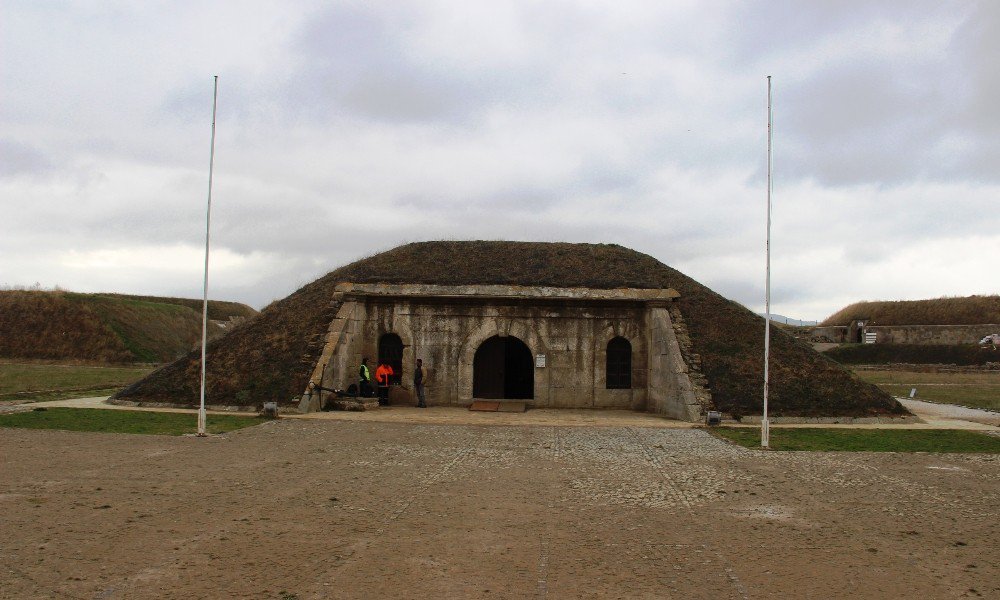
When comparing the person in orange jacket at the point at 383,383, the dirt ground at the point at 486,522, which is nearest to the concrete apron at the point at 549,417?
the person in orange jacket at the point at 383,383

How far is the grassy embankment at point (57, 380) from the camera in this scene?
2216 cm

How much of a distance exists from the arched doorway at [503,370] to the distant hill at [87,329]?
68.9 ft

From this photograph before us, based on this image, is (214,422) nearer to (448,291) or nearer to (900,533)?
(448,291)

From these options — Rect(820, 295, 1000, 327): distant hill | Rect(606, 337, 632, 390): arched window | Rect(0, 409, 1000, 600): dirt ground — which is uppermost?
Rect(820, 295, 1000, 327): distant hill

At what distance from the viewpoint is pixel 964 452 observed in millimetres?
13438

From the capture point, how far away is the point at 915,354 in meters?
47.0

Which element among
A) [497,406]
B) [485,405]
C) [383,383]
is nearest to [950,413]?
[497,406]

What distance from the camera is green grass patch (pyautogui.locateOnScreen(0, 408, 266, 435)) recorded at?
15.1 metres

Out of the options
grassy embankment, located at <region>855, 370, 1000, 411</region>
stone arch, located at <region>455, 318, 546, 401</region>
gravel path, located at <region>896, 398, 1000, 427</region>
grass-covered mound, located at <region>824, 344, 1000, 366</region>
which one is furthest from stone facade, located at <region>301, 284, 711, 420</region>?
grass-covered mound, located at <region>824, 344, 1000, 366</region>

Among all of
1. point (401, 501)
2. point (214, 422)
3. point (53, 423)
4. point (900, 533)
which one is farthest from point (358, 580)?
point (53, 423)

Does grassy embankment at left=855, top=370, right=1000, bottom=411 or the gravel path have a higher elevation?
grassy embankment at left=855, top=370, right=1000, bottom=411

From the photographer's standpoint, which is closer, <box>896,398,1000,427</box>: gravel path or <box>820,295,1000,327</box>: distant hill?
<box>896,398,1000,427</box>: gravel path

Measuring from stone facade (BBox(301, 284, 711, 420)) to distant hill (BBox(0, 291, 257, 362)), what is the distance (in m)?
19.7

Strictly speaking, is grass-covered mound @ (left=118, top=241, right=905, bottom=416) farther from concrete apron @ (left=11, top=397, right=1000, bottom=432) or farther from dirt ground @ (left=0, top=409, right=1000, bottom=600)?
dirt ground @ (left=0, top=409, right=1000, bottom=600)
